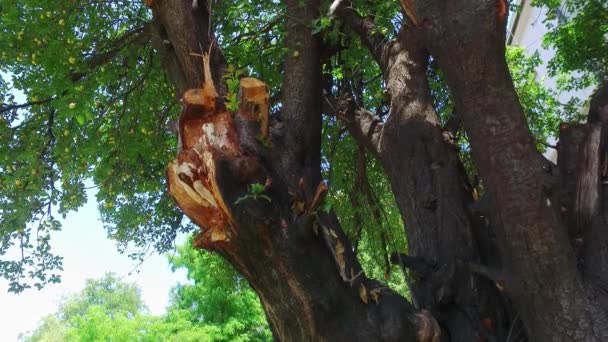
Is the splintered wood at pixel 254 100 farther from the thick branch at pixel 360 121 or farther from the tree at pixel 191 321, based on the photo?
the tree at pixel 191 321

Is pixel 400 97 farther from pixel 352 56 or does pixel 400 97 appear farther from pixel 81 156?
pixel 81 156

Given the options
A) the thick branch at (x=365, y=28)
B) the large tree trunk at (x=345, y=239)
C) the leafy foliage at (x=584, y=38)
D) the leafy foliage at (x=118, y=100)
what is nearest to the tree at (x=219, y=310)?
the leafy foliage at (x=118, y=100)

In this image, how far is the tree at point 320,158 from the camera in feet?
11.3

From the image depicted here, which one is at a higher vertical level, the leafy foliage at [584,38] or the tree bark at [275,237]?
the leafy foliage at [584,38]

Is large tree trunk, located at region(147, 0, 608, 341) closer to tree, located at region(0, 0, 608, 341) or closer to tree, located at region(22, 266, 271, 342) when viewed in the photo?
tree, located at region(0, 0, 608, 341)

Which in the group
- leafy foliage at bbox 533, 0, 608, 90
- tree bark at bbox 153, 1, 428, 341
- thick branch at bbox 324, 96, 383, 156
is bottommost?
tree bark at bbox 153, 1, 428, 341

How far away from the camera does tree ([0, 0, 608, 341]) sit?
3432 millimetres

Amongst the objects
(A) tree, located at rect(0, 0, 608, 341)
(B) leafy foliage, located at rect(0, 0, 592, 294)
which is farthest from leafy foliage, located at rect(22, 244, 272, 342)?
(A) tree, located at rect(0, 0, 608, 341)

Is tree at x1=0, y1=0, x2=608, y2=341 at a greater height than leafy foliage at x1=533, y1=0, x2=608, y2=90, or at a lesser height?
lesser

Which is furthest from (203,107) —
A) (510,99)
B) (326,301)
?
(510,99)

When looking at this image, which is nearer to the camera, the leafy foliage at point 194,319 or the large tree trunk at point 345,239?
the large tree trunk at point 345,239

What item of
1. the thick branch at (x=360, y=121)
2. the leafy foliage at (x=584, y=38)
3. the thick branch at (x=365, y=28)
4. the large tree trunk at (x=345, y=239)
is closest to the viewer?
the large tree trunk at (x=345, y=239)

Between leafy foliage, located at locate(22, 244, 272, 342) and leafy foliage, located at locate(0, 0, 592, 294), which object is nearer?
leafy foliage, located at locate(0, 0, 592, 294)

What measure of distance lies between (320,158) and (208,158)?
1416 millimetres
